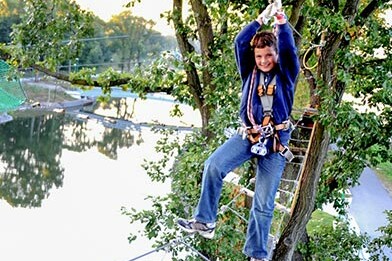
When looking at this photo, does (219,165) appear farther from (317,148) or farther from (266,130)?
(317,148)

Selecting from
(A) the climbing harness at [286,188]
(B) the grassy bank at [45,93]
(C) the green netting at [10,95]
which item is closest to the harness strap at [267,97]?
(A) the climbing harness at [286,188]

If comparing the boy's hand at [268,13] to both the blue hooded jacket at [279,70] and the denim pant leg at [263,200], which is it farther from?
the denim pant leg at [263,200]

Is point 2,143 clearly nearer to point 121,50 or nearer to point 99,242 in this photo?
point 99,242

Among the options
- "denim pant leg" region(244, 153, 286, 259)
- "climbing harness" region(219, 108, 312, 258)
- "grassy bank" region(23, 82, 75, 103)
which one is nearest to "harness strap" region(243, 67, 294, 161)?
"denim pant leg" region(244, 153, 286, 259)

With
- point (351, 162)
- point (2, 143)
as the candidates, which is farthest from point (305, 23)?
point (2, 143)

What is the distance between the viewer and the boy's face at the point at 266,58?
7.68 feet

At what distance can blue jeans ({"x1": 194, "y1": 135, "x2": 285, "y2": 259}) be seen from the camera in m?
2.40

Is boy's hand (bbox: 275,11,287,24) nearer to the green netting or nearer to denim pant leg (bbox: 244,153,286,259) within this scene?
denim pant leg (bbox: 244,153,286,259)

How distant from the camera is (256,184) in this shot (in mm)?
2533

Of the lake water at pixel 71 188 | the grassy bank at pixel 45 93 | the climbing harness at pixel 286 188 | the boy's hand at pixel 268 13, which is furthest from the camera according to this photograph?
the grassy bank at pixel 45 93

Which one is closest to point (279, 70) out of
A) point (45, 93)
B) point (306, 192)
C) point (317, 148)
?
point (317, 148)

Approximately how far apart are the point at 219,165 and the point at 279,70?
534 mm

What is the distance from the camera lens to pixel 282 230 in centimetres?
459

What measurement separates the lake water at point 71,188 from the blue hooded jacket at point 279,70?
373 centimetres
